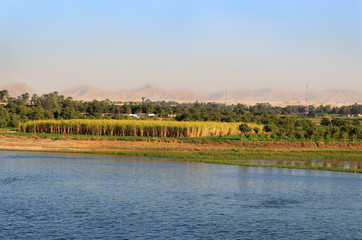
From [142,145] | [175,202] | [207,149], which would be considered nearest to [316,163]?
[207,149]

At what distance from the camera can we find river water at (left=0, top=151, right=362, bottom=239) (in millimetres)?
20938

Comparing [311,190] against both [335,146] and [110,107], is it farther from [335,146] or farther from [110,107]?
[110,107]

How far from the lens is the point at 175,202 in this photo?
1051 inches

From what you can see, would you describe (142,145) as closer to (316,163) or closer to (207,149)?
(207,149)

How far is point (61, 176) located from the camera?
35.3m

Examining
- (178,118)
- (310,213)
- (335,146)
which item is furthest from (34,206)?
(178,118)

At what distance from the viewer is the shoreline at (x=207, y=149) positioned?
49234 millimetres

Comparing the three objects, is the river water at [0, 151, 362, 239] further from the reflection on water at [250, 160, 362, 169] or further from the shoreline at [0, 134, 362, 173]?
the shoreline at [0, 134, 362, 173]

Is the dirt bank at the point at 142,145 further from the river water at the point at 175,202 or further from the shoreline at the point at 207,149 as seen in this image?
the river water at the point at 175,202

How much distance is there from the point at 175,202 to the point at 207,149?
99.2ft

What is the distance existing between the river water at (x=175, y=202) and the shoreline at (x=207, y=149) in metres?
7.57

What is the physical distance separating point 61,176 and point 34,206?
1043cm

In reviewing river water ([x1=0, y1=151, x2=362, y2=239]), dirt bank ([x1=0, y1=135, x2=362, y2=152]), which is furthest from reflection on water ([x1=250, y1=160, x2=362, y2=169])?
dirt bank ([x1=0, y1=135, x2=362, y2=152])

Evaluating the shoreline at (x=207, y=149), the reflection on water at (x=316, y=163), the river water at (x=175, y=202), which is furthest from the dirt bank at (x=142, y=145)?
the river water at (x=175, y=202)
